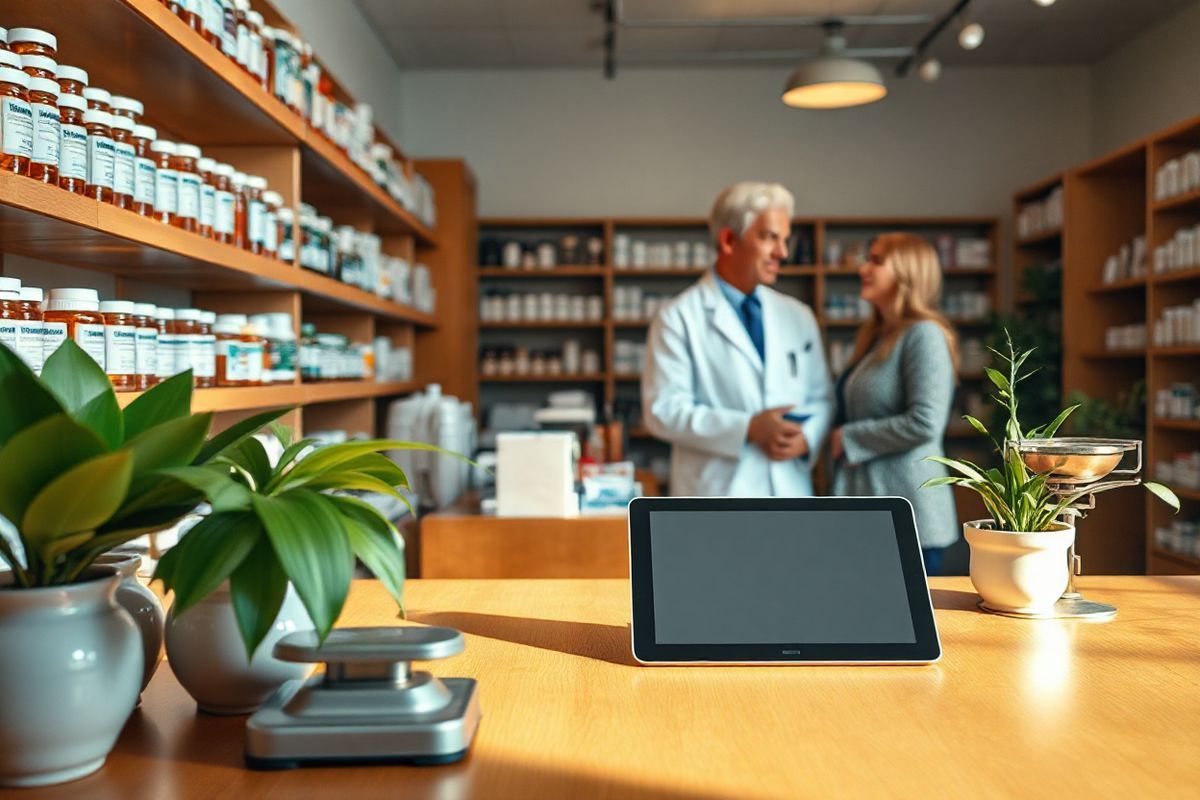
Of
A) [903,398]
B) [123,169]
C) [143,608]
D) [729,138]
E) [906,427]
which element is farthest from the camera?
[729,138]

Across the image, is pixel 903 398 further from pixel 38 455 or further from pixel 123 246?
pixel 38 455

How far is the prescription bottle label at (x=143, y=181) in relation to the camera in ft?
6.30

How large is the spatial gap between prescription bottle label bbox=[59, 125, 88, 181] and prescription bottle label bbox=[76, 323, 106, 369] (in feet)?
0.79

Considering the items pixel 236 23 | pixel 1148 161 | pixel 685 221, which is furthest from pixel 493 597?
pixel 685 221

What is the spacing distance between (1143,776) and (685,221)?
571 centimetres

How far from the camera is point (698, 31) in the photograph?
19.4 ft

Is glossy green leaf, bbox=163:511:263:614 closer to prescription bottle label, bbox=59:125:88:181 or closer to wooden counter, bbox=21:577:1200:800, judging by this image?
wooden counter, bbox=21:577:1200:800

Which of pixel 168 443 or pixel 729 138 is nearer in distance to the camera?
pixel 168 443

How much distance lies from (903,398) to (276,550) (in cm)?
242

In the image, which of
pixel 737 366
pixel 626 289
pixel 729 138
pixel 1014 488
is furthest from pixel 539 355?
pixel 1014 488

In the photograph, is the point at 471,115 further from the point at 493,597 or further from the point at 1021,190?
the point at 493,597

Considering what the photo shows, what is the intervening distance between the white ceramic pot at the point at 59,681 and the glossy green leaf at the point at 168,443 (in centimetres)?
11

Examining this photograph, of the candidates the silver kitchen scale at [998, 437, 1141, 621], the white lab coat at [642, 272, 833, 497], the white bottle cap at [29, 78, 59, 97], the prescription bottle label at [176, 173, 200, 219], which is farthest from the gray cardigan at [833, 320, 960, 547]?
the white bottle cap at [29, 78, 59, 97]

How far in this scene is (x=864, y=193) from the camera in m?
6.71
